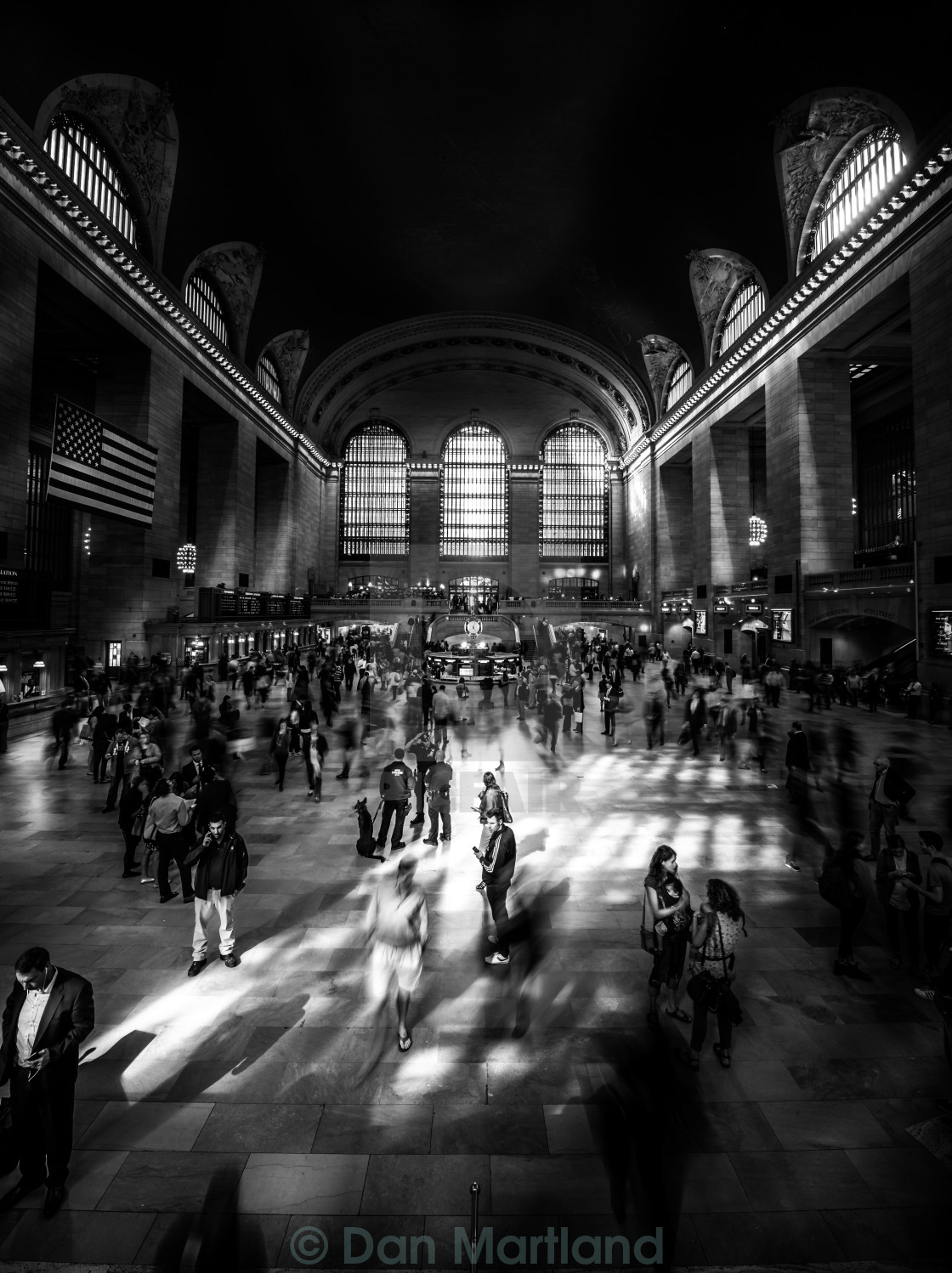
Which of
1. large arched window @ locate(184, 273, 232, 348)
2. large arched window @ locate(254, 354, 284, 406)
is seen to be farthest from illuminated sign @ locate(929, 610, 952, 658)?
large arched window @ locate(254, 354, 284, 406)

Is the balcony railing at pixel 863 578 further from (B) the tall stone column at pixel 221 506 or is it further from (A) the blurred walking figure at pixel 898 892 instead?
(B) the tall stone column at pixel 221 506

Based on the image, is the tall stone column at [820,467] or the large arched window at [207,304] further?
the large arched window at [207,304]

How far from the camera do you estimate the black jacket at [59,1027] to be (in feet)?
8.34

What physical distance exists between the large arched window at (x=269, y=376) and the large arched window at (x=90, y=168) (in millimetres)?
11610

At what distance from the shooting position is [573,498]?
46.3 metres

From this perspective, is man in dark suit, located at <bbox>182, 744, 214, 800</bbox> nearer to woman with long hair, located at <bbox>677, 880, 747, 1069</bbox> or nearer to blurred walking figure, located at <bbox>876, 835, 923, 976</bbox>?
woman with long hair, located at <bbox>677, 880, 747, 1069</bbox>

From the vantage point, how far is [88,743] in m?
11.4

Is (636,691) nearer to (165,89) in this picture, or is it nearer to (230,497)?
(230,497)

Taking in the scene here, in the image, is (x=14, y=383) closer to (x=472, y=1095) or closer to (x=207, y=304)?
(x=207, y=304)

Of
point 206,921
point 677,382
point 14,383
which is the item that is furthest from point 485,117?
point 206,921

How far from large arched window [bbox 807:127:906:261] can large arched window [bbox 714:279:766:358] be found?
11.9ft

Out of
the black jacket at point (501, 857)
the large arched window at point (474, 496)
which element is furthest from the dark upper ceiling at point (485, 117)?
the black jacket at point (501, 857)

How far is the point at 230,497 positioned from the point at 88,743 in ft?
64.2

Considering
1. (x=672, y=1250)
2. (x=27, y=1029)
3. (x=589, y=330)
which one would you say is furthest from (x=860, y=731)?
(x=589, y=330)
